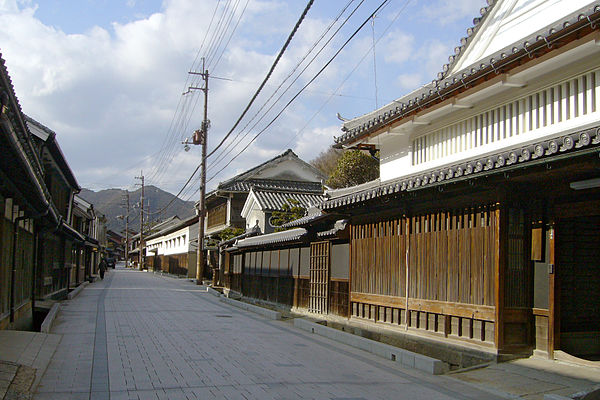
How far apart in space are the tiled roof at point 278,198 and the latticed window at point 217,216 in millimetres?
7438

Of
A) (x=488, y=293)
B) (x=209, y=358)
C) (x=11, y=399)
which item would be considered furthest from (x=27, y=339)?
(x=488, y=293)

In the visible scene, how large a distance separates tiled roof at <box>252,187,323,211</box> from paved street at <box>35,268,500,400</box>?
18.5 m

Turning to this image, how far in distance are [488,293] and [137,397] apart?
21.1ft

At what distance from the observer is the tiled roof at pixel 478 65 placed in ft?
27.7

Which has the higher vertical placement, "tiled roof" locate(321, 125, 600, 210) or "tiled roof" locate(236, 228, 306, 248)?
"tiled roof" locate(321, 125, 600, 210)

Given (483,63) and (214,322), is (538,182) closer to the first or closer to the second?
(483,63)

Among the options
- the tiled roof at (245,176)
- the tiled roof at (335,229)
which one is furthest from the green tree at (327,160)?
the tiled roof at (335,229)

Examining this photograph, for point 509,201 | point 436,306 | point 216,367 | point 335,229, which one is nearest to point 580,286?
point 509,201

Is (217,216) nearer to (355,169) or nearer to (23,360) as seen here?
(355,169)

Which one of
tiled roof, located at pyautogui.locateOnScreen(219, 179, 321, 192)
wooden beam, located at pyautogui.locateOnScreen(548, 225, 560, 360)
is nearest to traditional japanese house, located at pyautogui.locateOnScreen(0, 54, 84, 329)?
wooden beam, located at pyautogui.locateOnScreen(548, 225, 560, 360)

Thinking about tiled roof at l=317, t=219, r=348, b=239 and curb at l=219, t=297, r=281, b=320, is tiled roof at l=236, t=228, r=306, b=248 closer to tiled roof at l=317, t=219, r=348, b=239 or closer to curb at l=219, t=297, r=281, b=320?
tiled roof at l=317, t=219, r=348, b=239

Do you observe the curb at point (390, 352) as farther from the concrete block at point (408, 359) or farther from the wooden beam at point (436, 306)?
the wooden beam at point (436, 306)

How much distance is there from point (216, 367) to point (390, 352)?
3763 millimetres

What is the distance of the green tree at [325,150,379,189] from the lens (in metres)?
34.7
